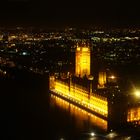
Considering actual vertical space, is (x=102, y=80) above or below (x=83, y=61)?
below

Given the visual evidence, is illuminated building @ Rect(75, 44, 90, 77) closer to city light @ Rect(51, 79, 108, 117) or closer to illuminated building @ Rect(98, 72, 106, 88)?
city light @ Rect(51, 79, 108, 117)

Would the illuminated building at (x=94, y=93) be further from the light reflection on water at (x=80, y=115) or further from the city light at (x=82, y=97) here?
the light reflection on water at (x=80, y=115)

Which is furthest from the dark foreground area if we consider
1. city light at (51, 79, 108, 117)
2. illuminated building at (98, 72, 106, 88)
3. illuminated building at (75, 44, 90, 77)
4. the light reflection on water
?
illuminated building at (98, 72, 106, 88)

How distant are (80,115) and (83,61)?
278 inches

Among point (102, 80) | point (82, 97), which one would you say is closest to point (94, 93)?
point (82, 97)

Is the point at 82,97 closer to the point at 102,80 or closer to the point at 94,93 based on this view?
the point at 94,93

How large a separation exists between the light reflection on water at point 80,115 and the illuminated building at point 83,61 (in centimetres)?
370

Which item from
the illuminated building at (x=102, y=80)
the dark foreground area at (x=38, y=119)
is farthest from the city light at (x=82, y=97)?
the illuminated building at (x=102, y=80)

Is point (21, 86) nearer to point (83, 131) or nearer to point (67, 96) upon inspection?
point (67, 96)

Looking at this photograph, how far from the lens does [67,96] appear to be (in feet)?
72.3

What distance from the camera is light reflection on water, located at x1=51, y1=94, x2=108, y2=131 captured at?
57.1 ft

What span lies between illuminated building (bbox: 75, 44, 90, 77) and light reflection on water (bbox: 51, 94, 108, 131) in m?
3.70

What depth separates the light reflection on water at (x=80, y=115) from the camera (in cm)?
1739

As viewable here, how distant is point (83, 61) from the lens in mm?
25422
